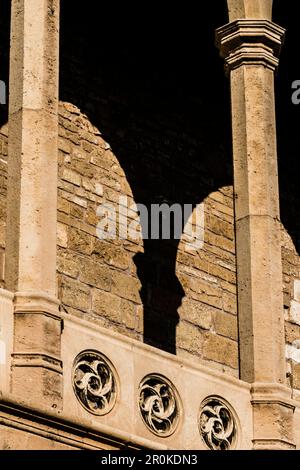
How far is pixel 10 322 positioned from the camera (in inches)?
376

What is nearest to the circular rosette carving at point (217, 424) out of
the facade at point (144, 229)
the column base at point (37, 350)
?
the facade at point (144, 229)

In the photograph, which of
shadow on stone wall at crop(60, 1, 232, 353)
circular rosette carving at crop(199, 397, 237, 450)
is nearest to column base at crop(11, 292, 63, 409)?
circular rosette carving at crop(199, 397, 237, 450)

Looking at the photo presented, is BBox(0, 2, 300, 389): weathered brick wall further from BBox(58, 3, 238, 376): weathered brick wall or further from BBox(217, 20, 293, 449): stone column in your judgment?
BBox(217, 20, 293, 449): stone column

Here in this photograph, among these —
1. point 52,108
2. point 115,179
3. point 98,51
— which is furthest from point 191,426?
point 98,51

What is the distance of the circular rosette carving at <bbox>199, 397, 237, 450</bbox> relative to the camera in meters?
10.5

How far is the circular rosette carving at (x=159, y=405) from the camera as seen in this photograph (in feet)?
33.2

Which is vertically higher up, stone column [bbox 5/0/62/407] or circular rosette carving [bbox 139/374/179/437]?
stone column [bbox 5/0/62/407]

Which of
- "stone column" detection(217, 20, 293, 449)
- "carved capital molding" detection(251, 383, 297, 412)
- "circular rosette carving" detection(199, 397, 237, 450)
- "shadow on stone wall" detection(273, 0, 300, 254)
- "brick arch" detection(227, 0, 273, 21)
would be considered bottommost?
"circular rosette carving" detection(199, 397, 237, 450)

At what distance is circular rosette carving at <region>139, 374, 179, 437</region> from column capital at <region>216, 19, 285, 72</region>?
297 centimetres

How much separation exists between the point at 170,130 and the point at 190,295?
1769 mm

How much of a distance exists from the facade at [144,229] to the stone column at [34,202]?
0.04 ft

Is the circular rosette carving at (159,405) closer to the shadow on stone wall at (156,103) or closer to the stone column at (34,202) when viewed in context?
the stone column at (34,202)

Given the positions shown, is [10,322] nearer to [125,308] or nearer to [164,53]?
[125,308]

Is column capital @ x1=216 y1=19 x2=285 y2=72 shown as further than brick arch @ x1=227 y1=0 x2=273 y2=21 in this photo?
No
